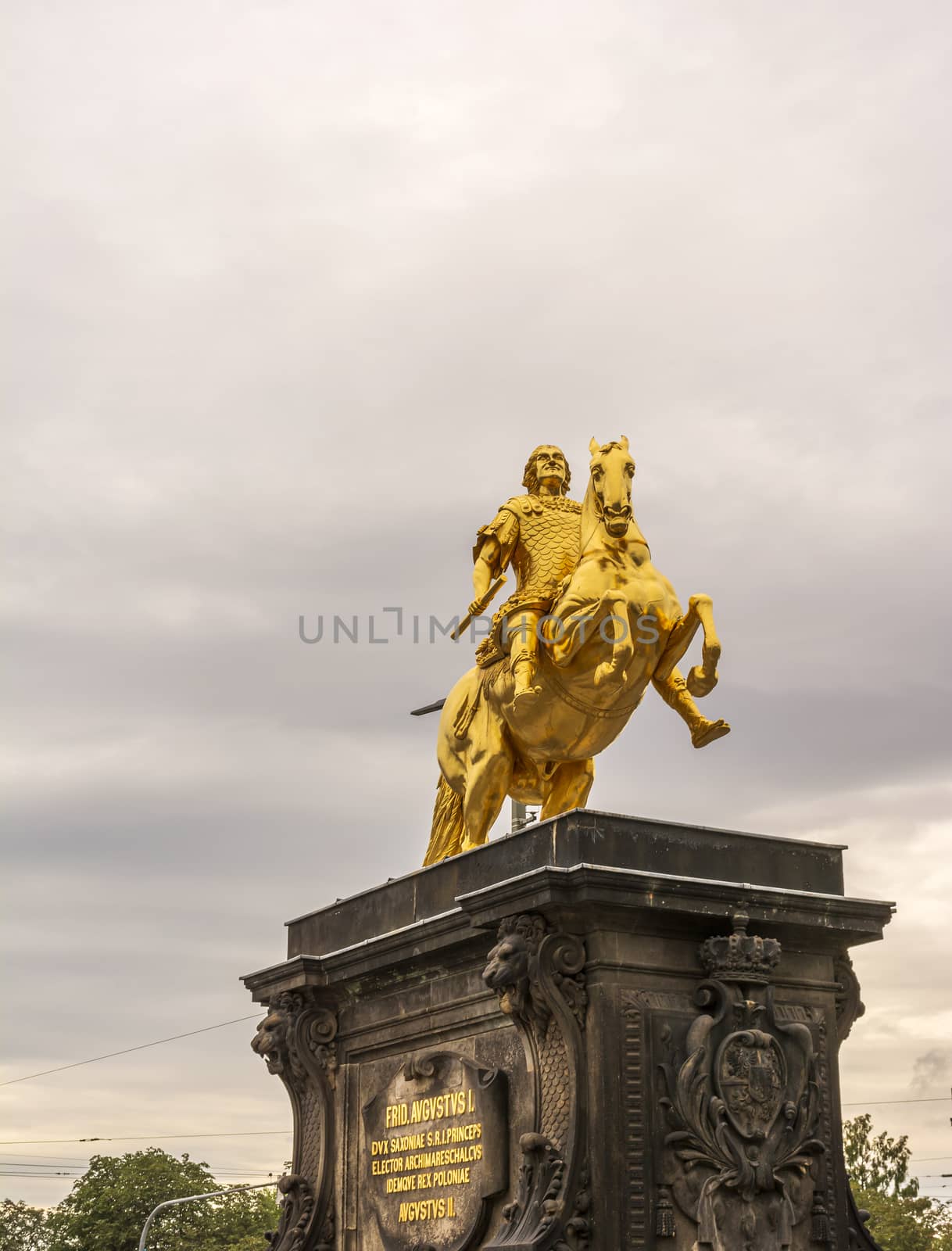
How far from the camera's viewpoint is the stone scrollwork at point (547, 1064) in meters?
11.5

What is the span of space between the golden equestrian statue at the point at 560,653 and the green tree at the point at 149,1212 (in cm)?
4564

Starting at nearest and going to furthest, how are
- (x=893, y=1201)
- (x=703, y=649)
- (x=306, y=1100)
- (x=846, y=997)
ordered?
(x=846, y=997) < (x=703, y=649) < (x=306, y=1100) < (x=893, y=1201)

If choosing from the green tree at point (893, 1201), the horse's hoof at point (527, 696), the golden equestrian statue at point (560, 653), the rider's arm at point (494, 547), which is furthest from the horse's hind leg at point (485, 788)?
the green tree at point (893, 1201)

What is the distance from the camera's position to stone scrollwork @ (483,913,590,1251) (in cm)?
1151

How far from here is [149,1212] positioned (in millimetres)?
59188

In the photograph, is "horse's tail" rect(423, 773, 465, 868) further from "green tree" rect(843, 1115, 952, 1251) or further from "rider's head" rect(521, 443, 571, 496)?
"green tree" rect(843, 1115, 952, 1251)

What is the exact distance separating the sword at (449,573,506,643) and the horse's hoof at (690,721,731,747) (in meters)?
2.33

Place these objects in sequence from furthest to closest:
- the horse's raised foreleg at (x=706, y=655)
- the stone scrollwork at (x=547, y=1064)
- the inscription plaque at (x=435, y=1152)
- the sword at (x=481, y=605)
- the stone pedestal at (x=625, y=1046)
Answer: the sword at (x=481, y=605), the horse's raised foreleg at (x=706, y=655), the inscription plaque at (x=435, y=1152), the stone pedestal at (x=625, y=1046), the stone scrollwork at (x=547, y=1064)

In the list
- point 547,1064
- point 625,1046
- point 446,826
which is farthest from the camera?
point 446,826

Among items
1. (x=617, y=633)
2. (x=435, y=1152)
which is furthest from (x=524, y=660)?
(x=435, y=1152)

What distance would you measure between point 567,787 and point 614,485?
9.72ft

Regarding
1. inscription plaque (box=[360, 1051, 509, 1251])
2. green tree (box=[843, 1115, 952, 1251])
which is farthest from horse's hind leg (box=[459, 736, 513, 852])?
green tree (box=[843, 1115, 952, 1251])

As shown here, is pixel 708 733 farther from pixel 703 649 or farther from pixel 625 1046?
pixel 625 1046

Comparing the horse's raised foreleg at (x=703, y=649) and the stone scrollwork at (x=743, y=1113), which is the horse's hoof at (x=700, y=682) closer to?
the horse's raised foreleg at (x=703, y=649)
